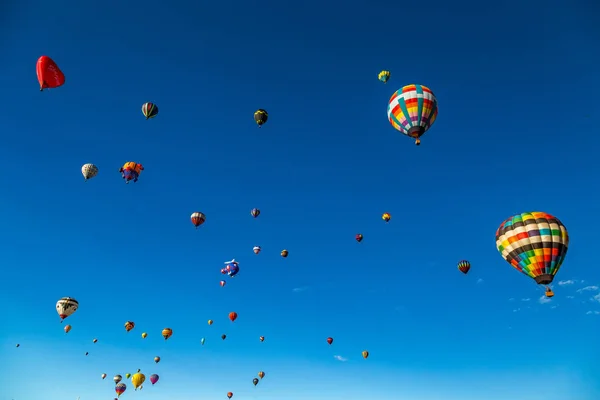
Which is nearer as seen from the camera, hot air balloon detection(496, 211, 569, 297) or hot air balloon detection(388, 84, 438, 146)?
hot air balloon detection(496, 211, 569, 297)

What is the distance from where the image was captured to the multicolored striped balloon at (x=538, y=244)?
19891mm

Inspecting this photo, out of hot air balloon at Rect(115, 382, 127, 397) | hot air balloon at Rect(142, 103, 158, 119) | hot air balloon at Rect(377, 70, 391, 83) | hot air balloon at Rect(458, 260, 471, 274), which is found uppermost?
hot air balloon at Rect(377, 70, 391, 83)

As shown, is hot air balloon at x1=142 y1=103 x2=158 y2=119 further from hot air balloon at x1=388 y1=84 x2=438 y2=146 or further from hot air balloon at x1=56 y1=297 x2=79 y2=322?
hot air balloon at x1=388 y1=84 x2=438 y2=146

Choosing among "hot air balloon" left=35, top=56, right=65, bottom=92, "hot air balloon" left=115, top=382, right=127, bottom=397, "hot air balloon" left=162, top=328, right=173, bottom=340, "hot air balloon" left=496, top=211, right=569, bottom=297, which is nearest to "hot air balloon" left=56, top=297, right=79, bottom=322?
"hot air balloon" left=162, top=328, right=173, bottom=340

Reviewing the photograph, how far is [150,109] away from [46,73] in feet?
32.5

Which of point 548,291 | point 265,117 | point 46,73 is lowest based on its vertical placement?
point 548,291

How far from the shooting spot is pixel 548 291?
64.8 ft

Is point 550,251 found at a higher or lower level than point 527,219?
lower

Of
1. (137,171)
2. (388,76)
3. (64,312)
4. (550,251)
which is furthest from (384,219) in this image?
A: (64,312)

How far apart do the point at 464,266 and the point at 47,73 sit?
142 feet

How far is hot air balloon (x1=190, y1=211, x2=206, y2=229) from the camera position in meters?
40.5

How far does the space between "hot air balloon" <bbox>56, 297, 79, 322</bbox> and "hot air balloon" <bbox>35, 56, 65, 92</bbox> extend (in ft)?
71.8

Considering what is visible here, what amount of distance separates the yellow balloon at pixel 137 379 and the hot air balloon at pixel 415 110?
50688mm

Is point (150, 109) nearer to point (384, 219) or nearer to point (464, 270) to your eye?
point (384, 219)
